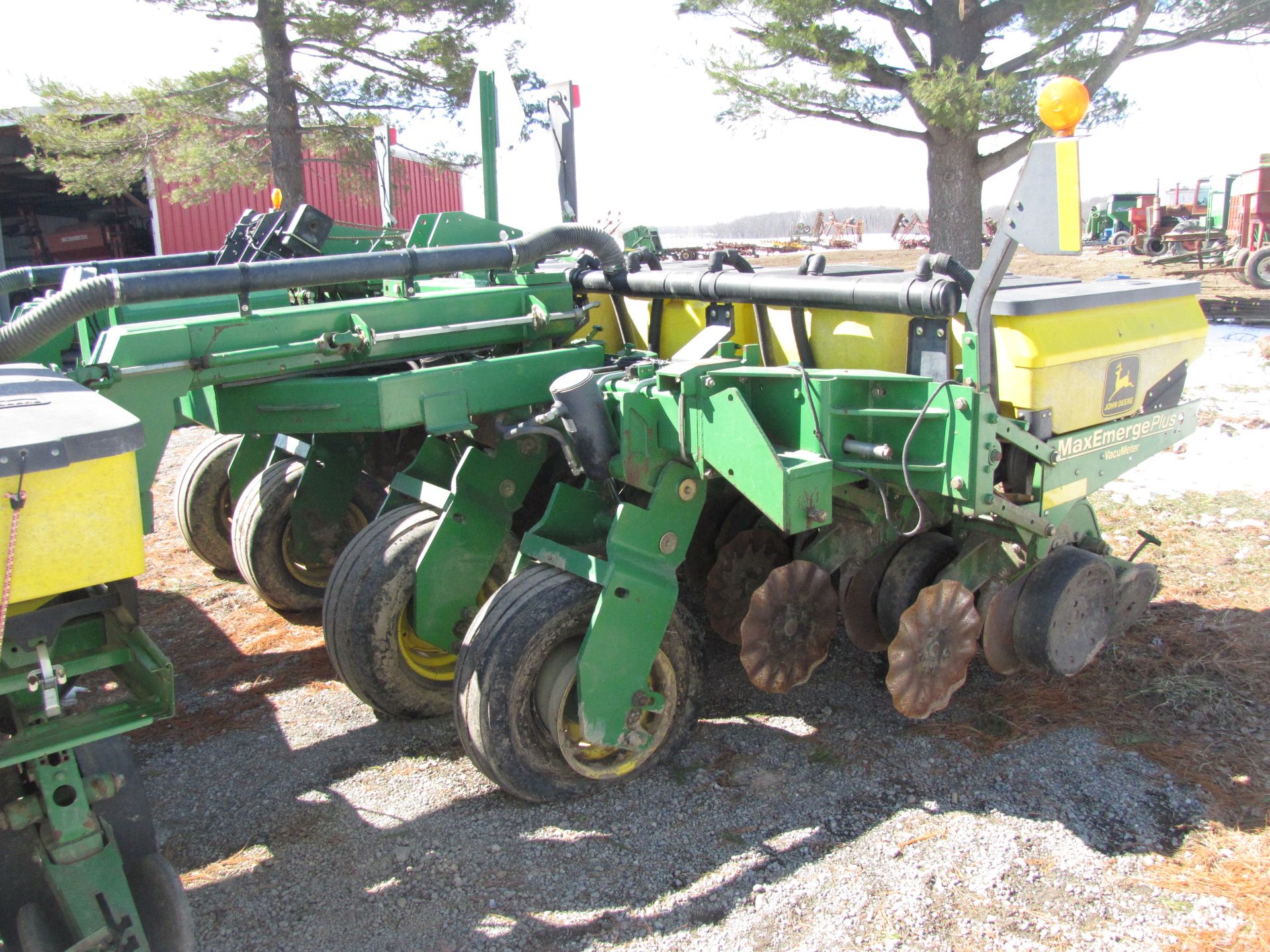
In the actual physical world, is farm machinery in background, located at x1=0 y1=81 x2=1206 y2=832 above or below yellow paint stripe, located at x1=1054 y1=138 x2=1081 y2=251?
below

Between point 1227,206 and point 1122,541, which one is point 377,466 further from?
point 1227,206

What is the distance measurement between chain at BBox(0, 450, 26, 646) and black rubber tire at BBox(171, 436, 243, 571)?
13.8ft

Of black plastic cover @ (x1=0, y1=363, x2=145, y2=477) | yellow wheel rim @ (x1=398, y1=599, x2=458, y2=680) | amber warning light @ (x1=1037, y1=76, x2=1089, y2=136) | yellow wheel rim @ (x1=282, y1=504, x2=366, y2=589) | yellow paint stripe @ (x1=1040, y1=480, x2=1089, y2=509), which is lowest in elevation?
yellow wheel rim @ (x1=398, y1=599, x2=458, y2=680)

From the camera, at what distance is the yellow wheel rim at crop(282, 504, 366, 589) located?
5.29 metres

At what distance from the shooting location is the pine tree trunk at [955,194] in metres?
13.5

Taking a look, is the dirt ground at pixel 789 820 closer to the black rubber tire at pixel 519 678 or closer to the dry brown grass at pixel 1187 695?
the dry brown grass at pixel 1187 695

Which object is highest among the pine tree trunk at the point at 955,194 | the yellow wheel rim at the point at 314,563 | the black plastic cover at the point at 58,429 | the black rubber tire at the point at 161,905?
the pine tree trunk at the point at 955,194

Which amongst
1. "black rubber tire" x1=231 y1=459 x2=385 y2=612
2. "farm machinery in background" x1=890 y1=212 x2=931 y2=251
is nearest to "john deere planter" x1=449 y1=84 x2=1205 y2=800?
"black rubber tire" x1=231 y1=459 x2=385 y2=612

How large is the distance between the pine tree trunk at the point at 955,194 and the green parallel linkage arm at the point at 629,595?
10.8 metres

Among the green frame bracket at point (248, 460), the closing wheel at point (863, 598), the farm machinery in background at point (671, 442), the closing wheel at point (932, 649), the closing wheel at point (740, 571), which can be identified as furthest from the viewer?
the green frame bracket at point (248, 460)

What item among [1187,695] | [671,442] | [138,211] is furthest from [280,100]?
[1187,695]

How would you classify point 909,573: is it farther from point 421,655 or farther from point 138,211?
point 138,211

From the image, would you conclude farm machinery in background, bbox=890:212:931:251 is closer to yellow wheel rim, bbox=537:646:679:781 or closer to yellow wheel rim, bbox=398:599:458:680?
yellow wheel rim, bbox=398:599:458:680

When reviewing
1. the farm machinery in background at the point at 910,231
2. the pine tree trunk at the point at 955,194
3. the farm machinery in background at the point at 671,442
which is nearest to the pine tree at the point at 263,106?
the pine tree trunk at the point at 955,194
